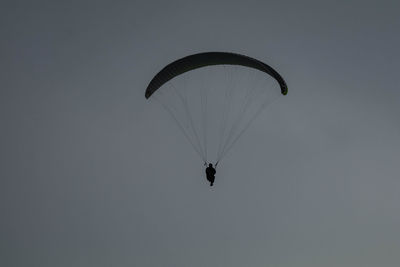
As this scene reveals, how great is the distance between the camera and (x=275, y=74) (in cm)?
2702

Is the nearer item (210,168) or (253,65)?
(253,65)

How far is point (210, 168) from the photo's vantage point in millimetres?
28844

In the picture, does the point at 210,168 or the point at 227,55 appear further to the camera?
the point at 210,168

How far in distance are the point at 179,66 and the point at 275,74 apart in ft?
17.6

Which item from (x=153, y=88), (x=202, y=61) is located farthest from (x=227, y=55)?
(x=153, y=88)

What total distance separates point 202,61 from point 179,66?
135cm

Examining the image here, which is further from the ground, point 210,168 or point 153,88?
point 153,88

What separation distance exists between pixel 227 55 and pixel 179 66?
2.73 metres

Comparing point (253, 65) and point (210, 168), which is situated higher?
point (253, 65)

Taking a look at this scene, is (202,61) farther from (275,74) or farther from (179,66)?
(275,74)

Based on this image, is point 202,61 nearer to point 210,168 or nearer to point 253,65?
point 253,65

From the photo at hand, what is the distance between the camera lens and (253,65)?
26922 millimetres

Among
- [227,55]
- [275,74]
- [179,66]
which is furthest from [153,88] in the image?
[275,74]

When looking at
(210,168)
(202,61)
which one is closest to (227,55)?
(202,61)
